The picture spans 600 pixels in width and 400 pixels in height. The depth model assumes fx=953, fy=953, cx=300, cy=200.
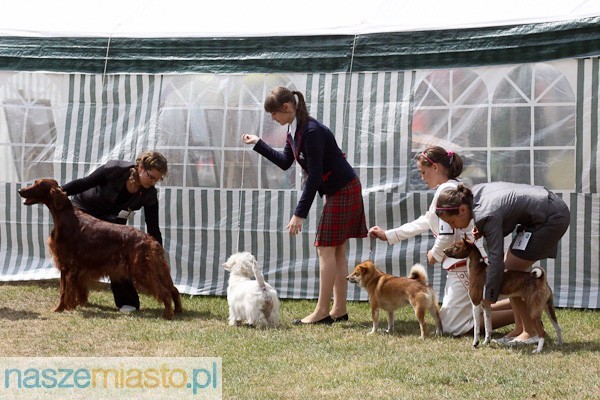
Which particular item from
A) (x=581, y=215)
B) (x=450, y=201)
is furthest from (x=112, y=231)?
(x=581, y=215)

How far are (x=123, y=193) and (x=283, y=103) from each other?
1.80 m

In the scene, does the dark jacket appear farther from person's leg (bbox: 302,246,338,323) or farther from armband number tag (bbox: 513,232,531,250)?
armband number tag (bbox: 513,232,531,250)

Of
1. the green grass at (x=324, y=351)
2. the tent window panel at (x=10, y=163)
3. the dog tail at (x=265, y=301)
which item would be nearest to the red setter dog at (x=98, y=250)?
the green grass at (x=324, y=351)

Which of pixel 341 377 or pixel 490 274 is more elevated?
pixel 490 274

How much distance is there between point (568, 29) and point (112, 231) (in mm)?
4128

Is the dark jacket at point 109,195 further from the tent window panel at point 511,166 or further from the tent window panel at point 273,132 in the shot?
the tent window panel at point 511,166

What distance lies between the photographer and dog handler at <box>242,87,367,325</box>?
7.00m

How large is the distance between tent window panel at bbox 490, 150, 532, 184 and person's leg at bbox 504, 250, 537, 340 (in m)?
1.88

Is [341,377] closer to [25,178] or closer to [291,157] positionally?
[291,157]

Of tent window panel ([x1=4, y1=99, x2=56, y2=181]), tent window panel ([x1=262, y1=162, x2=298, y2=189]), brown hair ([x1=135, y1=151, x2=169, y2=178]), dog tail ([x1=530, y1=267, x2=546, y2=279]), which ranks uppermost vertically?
tent window panel ([x1=4, y1=99, x2=56, y2=181])

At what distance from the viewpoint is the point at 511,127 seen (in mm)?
8250

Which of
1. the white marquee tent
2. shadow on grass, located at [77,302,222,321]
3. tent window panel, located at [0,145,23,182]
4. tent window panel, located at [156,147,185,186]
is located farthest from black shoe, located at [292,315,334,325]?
tent window panel, located at [0,145,23,182]

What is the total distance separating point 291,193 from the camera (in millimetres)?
8797

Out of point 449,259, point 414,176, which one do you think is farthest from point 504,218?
point 414,176
